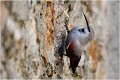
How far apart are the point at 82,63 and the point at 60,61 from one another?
388 mm

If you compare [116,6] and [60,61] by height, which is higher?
[116,6]

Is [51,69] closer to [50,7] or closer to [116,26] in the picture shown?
[50,7]

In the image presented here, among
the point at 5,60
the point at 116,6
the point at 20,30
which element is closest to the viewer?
the point at 5,60

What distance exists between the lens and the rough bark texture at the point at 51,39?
1.06m

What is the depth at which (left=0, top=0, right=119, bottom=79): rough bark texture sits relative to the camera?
1062 millimetres

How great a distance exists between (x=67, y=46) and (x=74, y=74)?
251 millimetres

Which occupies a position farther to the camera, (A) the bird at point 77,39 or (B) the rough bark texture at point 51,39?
(A) the bird at point 77,39

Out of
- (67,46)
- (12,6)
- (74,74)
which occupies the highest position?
(12,6)

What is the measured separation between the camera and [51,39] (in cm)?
140

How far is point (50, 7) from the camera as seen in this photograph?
4.62 feet

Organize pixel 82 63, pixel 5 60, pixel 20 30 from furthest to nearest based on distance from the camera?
pixel 82 63 → pixel 20 30 → pixel 5 60

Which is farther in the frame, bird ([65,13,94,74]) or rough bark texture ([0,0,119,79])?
bird ([65,13,94,74])

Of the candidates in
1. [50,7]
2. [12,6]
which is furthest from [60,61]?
[12,6]

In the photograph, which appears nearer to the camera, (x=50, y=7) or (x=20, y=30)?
(x=20, y=30)
